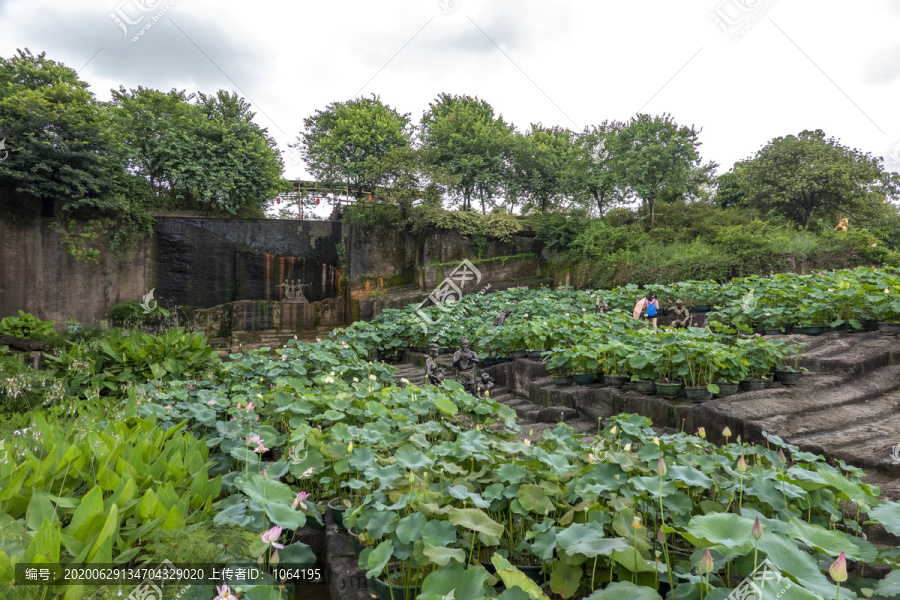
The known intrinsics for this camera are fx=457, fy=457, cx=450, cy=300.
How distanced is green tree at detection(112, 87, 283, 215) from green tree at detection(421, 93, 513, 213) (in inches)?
267

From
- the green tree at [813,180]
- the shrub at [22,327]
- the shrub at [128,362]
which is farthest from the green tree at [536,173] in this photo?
the shrub at [22,327]

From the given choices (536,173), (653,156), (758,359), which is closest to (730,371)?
(758,359)

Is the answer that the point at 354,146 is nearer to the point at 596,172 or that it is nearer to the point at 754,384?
the point at 596,172

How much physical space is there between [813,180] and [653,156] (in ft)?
17.4

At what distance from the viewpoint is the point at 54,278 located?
575 inches

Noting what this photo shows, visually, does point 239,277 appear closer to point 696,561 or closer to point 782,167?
point 696,561

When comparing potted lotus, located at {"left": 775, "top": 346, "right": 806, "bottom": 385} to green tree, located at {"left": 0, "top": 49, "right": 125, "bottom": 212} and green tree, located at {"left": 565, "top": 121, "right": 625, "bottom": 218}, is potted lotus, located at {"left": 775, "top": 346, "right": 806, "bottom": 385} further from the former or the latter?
green tree, located at {"left": 0, "top": 49, "right": 125, "bottom": 212}

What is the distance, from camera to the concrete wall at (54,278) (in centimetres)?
1395

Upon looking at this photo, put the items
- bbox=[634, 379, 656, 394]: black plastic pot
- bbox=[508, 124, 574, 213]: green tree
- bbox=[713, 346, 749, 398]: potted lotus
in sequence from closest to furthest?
bbox=[713, 346, 749, 398]: potted lotus
bbox=[634, 379, 656, 394]: black plastic pot
bbox=[508, 124, 574, 213]: green tree

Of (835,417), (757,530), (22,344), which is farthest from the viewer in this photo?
(22,344)

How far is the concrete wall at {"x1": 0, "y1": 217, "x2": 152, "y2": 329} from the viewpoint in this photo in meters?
14.0

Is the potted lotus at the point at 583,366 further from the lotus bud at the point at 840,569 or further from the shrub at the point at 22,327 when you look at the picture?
the shrub at the point at 22,327

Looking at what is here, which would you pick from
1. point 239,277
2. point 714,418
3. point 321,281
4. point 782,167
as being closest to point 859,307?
point 714,418

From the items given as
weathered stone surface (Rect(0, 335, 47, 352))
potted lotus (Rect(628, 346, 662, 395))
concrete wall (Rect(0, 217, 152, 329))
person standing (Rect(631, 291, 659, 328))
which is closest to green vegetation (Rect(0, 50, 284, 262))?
concrete wall (Rect(0, 217, 152, 329))
